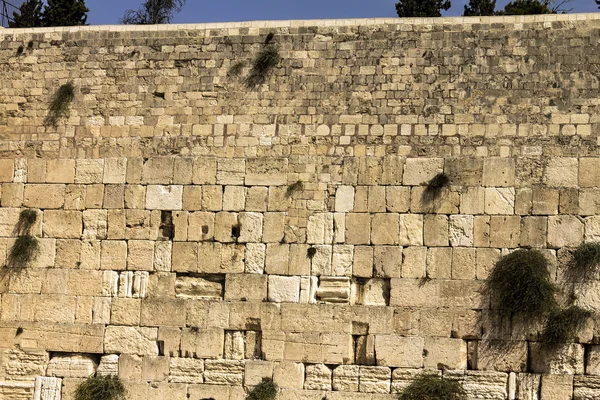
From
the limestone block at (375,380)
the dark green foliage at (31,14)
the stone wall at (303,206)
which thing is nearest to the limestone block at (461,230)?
the stone wall at (303,206)

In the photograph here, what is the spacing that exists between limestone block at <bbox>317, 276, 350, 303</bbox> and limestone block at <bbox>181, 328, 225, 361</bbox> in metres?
1.28

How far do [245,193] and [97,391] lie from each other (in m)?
2.91

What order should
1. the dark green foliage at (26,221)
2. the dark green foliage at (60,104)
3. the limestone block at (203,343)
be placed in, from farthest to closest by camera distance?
1. the dark green foliage at (60,104)
2. the dark green foliage at (26,221)
3. the limestone block at (203,343)

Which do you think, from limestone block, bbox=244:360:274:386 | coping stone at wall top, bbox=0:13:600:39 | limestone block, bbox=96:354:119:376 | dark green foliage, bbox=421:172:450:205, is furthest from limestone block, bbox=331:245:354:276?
coping stone at wall top, bbox=0:13:600:39

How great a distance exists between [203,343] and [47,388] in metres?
2.03

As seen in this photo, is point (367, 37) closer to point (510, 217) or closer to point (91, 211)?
point (510, 217)

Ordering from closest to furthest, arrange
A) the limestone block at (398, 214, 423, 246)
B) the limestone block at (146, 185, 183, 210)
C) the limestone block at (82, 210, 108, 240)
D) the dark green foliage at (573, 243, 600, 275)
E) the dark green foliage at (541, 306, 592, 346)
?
the dark green foliage at (541, 306, 592, 346) → the dark green foliage at (573, 243, 600, 275) → the limestone block at (398, 214, 423, 246) → the limestone block at (146, 185, 183, 210) → the limestone block at (82, 210, 108, 240)

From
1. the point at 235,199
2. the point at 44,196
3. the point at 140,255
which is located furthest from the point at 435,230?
the point at 44,196

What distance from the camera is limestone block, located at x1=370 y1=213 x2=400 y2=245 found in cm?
968

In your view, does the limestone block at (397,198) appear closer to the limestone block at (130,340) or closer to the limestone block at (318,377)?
the limestone block at (318,377)

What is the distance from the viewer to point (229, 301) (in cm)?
988

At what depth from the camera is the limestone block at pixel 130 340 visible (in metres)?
9.97

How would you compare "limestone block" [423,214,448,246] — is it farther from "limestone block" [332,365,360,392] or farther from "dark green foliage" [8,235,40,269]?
"dark green foliage" [8,235,40,269]

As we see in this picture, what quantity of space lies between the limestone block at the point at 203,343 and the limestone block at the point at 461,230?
2925 mm
